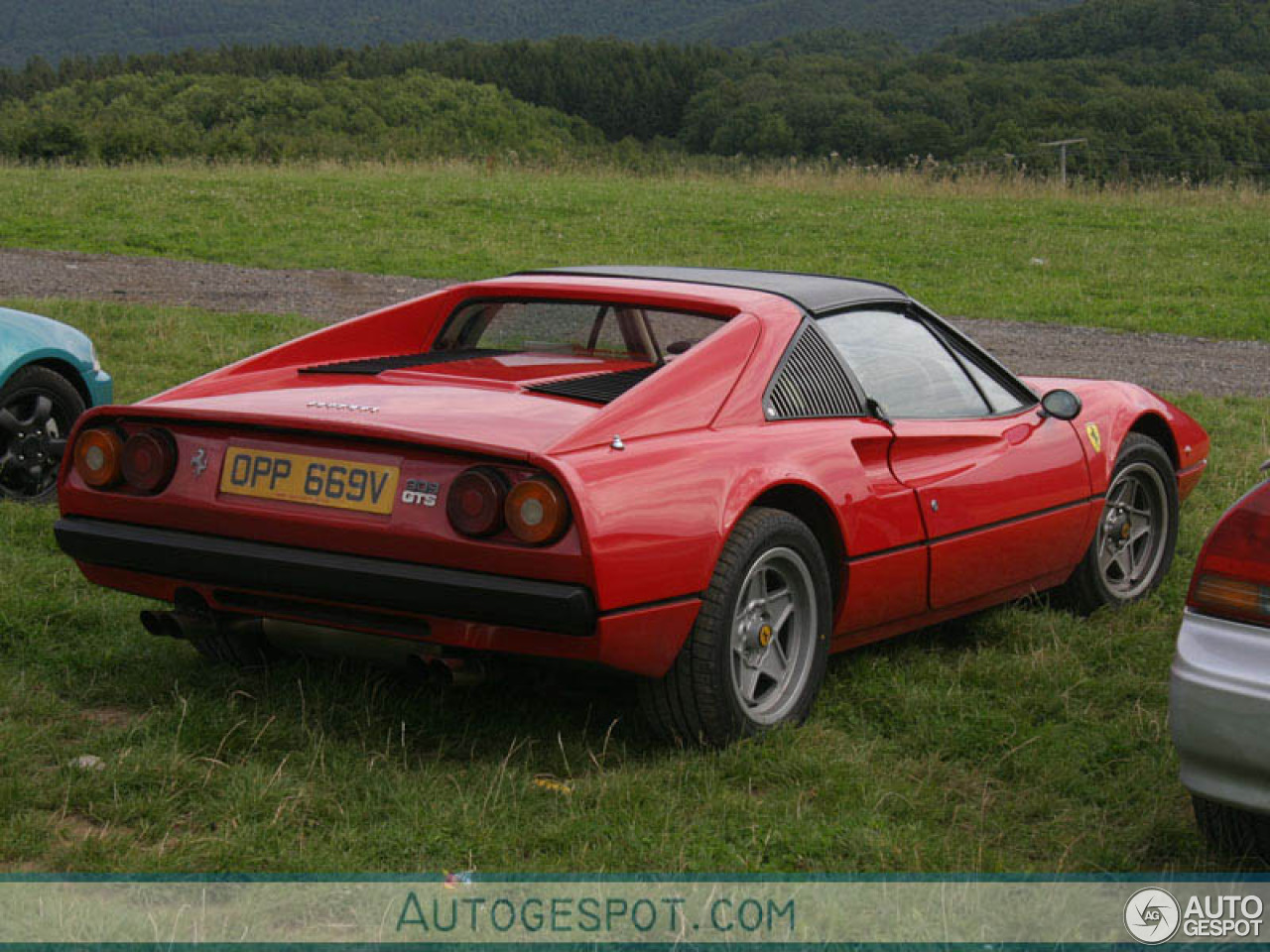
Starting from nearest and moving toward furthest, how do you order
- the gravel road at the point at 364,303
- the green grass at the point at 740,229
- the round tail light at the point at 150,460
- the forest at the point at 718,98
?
the round tail light at the point at 150,460 < the gravel road at the point at 364,303 < the green grass at the point at 740,229 < the forest at the point at 718,98

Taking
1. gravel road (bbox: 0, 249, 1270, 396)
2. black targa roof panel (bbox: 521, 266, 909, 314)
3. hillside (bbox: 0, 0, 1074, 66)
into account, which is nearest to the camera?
black targa roof panel (bbox: 521, 266, 909, 314)

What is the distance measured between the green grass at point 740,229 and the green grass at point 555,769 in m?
11.1

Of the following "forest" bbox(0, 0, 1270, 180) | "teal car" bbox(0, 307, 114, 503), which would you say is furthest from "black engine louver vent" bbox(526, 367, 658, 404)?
"forest" bbox(0, 0, 1270, 180)

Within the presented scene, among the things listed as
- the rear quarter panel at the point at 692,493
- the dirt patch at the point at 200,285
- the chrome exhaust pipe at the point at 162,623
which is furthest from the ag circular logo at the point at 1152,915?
the dirt patch at the point at 200,285

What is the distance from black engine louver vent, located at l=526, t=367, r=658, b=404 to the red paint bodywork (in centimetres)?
7

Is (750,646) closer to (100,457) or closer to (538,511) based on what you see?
(538,511)

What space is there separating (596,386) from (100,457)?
1.36 meters

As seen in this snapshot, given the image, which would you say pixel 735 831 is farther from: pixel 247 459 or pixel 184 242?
pixel 184 242

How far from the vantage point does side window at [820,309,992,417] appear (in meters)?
4.82

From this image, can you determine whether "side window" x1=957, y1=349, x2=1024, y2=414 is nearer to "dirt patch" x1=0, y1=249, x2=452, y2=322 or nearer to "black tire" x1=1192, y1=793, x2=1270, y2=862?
"black tire" x1=1192, y1=793, x2=1270, y2=862

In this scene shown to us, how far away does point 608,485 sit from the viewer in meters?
3.65

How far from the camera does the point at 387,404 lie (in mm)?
3992

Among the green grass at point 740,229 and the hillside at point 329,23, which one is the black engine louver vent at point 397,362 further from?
the hillside at point 329,23

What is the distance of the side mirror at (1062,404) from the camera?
5.28 meters
